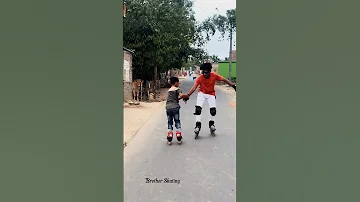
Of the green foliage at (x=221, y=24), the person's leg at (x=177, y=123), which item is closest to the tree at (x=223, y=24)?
the green foliage at (x=221, y=24)

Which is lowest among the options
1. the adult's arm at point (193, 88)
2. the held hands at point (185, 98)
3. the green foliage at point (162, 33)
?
the held hands at point (185, 98)

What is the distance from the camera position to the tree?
6.55ft

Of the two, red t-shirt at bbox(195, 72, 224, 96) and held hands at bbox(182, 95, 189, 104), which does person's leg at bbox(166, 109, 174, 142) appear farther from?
red t-shirt at bbox(195, 72, 224, 96)

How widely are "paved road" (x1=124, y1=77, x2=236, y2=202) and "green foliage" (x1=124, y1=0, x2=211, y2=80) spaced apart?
0.28 metres

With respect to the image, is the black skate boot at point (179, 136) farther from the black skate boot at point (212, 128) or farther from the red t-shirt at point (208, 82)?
the red t-shirt at point (208, 82)

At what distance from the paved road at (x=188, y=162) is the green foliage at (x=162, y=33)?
276 mm

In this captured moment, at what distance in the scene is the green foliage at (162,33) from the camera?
7.29 feet

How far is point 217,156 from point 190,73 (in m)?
0.65

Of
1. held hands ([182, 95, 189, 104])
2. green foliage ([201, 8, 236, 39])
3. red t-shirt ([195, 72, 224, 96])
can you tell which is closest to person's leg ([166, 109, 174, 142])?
held hands ([182, 95, 189, 104])

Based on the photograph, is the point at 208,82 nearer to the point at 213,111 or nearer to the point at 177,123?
the point at 213,111

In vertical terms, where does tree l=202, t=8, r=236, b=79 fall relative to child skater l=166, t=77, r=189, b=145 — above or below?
above
